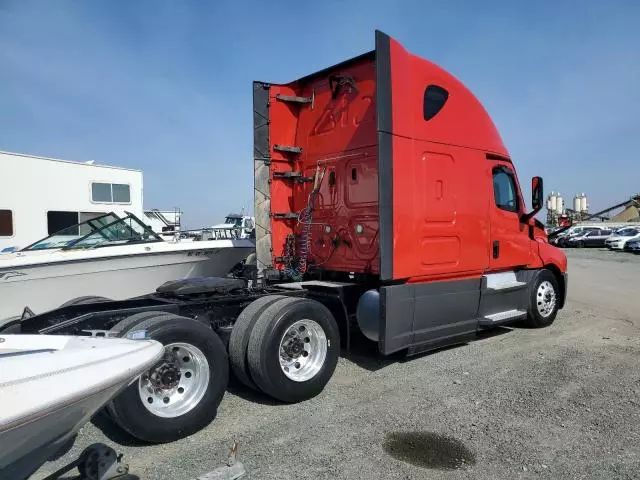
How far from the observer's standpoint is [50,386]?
2.25 meters

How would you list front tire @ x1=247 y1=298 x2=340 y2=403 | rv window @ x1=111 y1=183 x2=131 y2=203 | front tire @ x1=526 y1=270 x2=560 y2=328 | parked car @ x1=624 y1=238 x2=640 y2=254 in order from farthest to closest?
parked car @ x1=624 y1=238 x2=640 y2=254
rv window @ x1=111 y1=183 x2=131 y2=203
front tire @ x1=526 y1=270 x2=560 y2=328
front tire @ x1=247 y1=298 x2=340 y2=403

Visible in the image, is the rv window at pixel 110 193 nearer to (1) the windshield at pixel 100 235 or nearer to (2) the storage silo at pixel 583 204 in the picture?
(1) the windshield at pixel 100 235

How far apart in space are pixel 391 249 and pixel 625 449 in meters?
2.76

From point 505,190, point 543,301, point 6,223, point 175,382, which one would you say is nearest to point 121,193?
point 6,223

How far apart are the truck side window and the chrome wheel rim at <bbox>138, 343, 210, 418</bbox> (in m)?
4.89

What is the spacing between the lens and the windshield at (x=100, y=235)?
775 cm

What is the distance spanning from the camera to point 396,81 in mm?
5473

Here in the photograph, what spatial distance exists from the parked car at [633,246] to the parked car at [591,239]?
597 centimetres

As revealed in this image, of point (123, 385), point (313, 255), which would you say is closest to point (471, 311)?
point (313, 255)

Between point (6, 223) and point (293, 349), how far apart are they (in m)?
7.66

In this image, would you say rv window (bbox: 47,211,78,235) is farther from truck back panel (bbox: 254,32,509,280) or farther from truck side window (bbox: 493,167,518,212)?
truck side window (bbox: 493,167,518,212)

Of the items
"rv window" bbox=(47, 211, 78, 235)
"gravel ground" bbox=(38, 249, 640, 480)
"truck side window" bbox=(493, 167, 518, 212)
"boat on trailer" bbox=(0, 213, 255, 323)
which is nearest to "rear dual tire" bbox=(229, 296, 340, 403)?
"gravel ground" bbox=(38, 249, 640, 480)

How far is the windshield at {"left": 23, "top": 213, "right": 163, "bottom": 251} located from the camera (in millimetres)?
7746

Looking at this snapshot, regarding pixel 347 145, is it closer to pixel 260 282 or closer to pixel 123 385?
pixel 260 282
